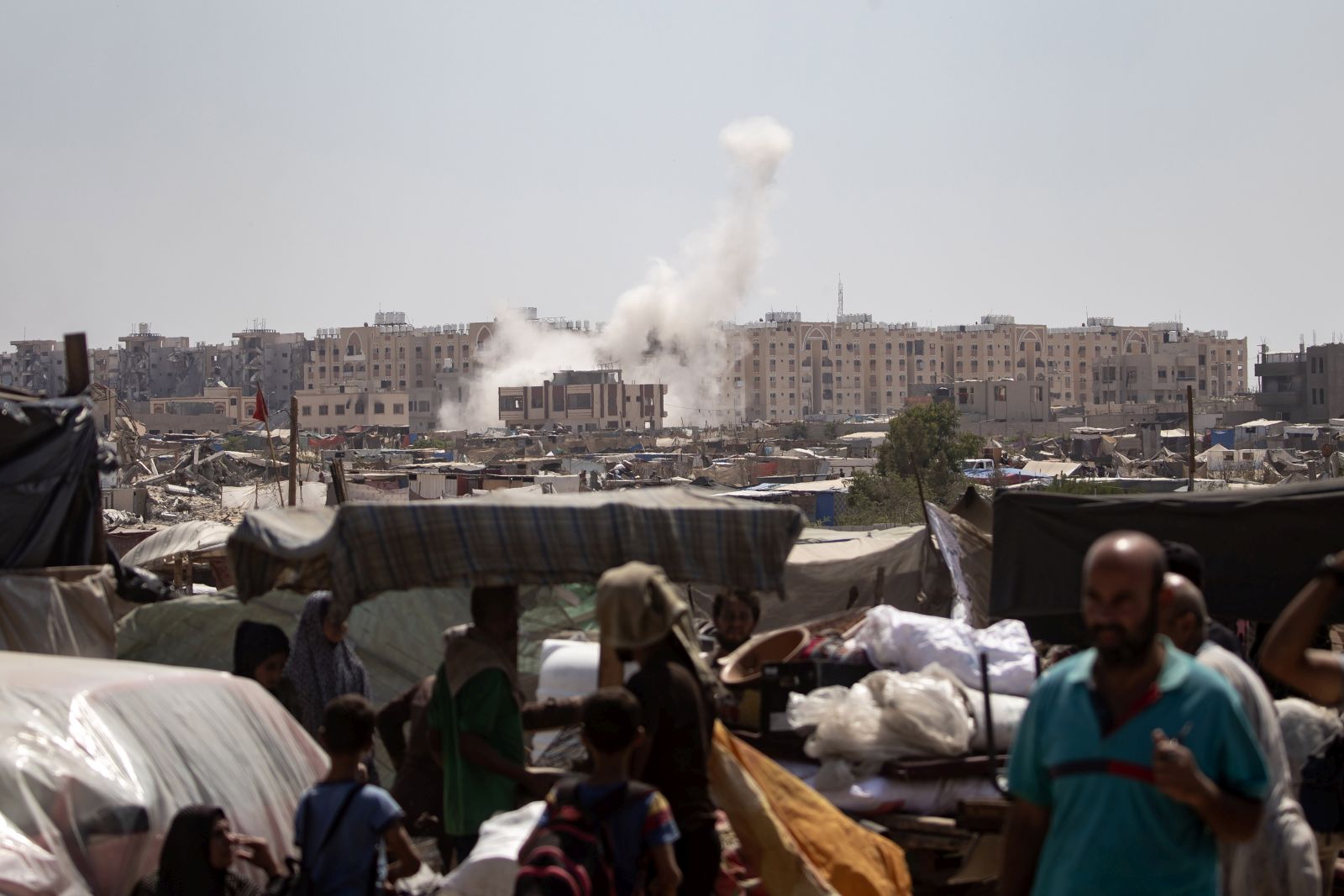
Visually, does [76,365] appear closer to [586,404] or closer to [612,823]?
[612,823]

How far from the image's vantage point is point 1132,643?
3.00m

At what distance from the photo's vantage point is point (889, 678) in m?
5.45

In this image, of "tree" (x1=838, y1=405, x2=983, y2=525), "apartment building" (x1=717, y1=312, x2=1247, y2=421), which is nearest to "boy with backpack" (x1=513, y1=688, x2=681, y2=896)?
"tree" (x1=838, y1=405, x2=983, y2=525)

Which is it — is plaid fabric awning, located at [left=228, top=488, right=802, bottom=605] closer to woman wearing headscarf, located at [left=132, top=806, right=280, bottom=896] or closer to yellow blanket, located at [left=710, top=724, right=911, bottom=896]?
yellow blanket, located at [left=710, top=724, right=911, bottom=896]

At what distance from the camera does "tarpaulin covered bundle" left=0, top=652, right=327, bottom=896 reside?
3.99m

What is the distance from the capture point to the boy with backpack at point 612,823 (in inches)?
145

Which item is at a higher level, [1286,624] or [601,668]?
[1286,624]

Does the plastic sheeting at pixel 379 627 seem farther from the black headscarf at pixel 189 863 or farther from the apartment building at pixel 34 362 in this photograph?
the apartment building at pixel 34 362

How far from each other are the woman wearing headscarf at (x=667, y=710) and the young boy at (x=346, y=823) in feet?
2.35

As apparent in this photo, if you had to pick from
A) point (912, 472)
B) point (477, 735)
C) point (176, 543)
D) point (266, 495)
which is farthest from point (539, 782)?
point (912, 472)

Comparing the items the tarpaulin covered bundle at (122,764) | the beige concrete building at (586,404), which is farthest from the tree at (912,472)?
the beige concrete building at (586,404)

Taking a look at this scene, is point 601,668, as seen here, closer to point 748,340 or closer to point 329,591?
point 329,591

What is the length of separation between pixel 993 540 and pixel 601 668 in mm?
3505

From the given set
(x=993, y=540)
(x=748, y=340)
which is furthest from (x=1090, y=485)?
(x=748, y=340)
